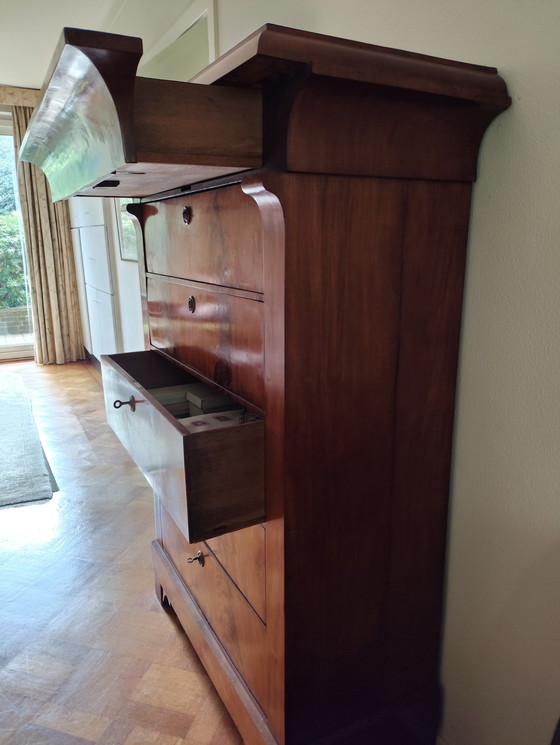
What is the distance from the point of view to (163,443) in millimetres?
1241

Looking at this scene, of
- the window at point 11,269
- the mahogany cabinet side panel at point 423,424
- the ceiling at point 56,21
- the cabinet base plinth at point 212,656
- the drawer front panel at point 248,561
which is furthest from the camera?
the window at point 11,269

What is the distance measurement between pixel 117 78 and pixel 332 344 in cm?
58

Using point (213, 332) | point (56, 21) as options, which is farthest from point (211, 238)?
point (56, 21)

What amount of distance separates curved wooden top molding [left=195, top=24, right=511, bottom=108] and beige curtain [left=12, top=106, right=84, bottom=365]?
538 centimetres

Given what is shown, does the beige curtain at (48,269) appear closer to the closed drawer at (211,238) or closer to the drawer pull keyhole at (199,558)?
the closed drawer at (211,238)

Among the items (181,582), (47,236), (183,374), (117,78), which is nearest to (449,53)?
(117,78)

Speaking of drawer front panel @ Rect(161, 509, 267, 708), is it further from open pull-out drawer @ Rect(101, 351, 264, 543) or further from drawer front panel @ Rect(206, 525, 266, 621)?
open pull-out drawer @ Rect(101, 351, 264, 543)

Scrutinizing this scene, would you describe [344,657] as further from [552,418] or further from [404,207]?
[404,207]

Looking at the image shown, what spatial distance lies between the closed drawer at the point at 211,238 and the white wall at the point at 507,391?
1.60 feet

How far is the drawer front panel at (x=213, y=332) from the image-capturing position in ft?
4.03

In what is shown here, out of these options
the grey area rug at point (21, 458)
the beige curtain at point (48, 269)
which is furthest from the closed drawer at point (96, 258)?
the grey area rug at point (21, 458)

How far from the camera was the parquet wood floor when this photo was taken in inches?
65.8

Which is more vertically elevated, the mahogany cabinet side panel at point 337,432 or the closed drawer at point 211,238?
the closed drawer at point 211,238

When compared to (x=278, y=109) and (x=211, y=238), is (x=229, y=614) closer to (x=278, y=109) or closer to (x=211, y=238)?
(x=211, y=238)
